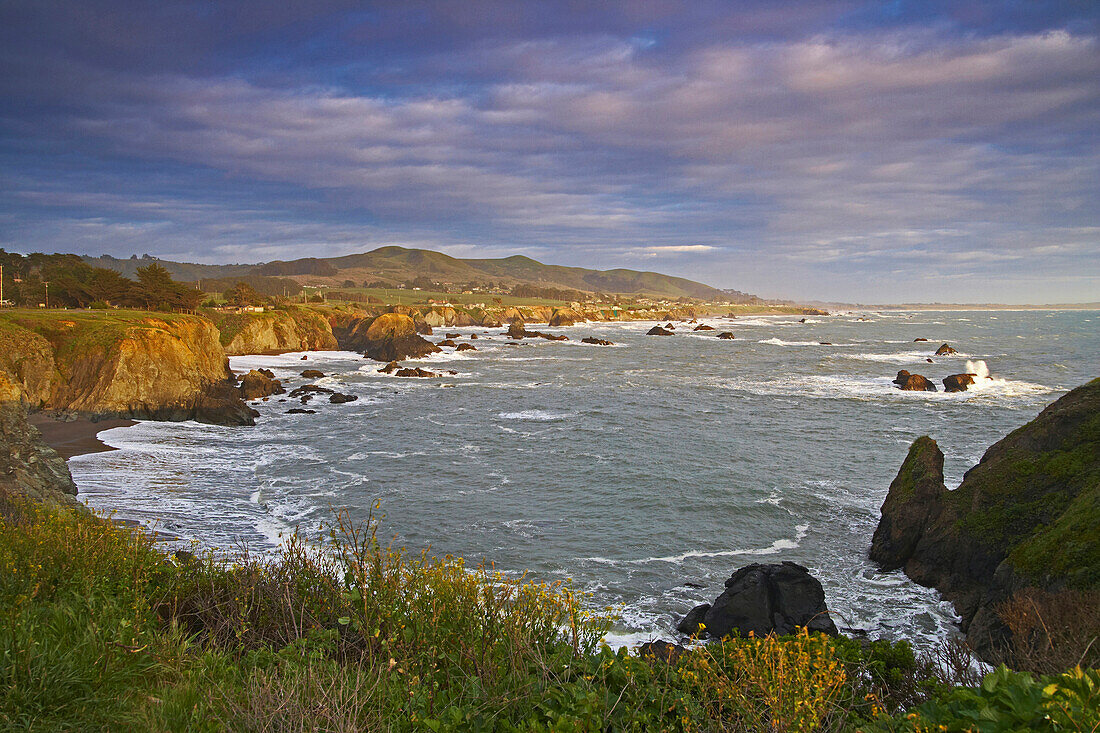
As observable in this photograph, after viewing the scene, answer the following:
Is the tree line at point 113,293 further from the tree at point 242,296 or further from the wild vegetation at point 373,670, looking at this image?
the wild vegetation at point 373,670

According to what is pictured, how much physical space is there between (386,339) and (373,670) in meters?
78.7

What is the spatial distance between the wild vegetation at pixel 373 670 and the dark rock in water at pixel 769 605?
4486mm

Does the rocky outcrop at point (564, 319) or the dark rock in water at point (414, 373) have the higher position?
the rocky outcrop at point (564, 319)

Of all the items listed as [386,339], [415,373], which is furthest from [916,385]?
[386,339]

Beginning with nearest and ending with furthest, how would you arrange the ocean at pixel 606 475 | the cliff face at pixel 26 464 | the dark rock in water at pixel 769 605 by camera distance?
1. the dark rock in water at pixel 769 605
2. the ocean at pixel 606 475
3. the cliff face at pixel 26 464

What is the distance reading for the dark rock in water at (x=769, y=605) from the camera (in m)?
12.1

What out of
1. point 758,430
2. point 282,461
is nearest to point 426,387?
point 282,461

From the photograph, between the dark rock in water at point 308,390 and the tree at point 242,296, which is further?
the tree at point 242,296

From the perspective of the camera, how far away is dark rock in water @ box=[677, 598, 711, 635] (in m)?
12.5

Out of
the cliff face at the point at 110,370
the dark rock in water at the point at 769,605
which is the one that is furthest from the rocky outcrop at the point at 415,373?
the dark rock in water at the point at 769,605

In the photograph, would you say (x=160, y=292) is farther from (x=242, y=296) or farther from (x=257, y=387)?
(x=242, y=296)

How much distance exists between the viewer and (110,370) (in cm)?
3344

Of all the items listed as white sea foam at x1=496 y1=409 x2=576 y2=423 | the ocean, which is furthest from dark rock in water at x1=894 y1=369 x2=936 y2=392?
white sea foam at x1=496 y1=409 x2=576 y2=423

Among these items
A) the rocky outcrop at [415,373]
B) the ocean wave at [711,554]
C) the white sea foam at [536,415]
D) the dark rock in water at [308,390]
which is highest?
the rocky outcrop at [415,373]
